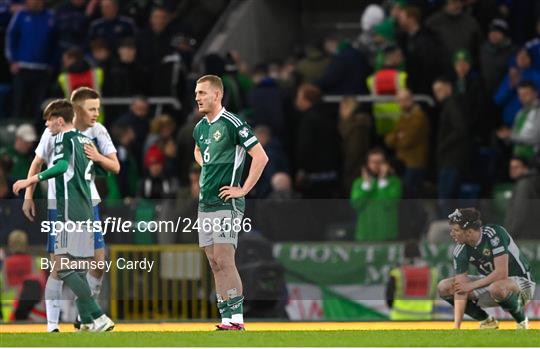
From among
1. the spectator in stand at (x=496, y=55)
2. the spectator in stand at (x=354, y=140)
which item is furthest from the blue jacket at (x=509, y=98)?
the spectator in stand at (x=354, y=140)

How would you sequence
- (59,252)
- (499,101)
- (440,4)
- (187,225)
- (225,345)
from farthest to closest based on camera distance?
(440,4), (499,101), (187,225), (59,252), (225,345)

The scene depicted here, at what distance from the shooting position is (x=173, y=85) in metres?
23.2

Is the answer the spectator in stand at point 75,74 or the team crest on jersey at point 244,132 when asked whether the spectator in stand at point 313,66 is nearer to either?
the spectator in stand at point 75,74

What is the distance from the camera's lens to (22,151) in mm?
21875

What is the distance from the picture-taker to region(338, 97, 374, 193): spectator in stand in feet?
70.2

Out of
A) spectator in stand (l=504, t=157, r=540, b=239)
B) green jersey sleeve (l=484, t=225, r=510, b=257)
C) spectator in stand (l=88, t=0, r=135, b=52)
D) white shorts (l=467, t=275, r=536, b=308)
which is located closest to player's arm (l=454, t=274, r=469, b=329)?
white shorts (l=467, t=275, r=536, b=308)

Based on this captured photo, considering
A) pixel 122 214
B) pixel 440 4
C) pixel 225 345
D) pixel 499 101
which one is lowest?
pixel 225 345

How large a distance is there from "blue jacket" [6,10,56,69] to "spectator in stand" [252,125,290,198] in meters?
3.62

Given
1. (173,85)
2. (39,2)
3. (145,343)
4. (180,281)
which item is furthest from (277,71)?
(145,343)

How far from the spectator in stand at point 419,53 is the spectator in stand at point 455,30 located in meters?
0.14

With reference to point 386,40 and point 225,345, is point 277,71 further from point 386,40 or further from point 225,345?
point 225,345

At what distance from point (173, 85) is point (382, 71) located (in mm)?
2921

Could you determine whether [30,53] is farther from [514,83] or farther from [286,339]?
[286,339]

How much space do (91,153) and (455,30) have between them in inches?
338
